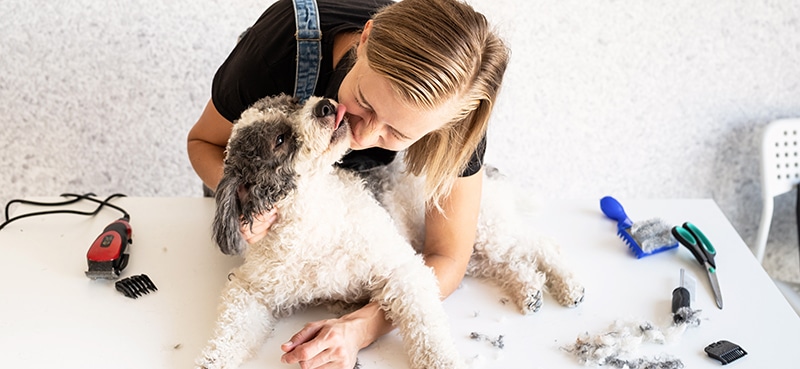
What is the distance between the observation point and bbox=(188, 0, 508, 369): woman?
1134 mm

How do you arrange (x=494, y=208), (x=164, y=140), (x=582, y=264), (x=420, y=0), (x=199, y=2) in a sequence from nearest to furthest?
(x=420, y=0), (x=582, y=264), (x=494, y=208), (x=199, y=2), (x=164, y=140)

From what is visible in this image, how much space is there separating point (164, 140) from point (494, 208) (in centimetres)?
122

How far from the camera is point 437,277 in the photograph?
1383mm

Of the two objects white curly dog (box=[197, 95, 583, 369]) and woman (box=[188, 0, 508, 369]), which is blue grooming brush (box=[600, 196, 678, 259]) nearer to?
white curly dog (box=[197, 95, 583, 369])

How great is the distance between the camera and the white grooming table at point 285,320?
48.5 inches

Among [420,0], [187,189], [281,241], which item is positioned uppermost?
[420,0]

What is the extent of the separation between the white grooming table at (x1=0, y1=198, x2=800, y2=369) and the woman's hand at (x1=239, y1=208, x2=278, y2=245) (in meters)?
0.19

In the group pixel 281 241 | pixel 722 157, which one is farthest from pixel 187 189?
pixel 722 157

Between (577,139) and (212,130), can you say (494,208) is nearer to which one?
(212,130)

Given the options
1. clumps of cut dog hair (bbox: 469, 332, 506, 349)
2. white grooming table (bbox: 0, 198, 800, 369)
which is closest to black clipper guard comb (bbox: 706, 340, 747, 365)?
white grooming table (bbox: 0, 198, 800, 369)

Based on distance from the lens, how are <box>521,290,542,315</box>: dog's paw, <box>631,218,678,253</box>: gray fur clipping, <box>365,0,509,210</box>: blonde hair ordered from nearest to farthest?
<box>365,0,509,210</box>: blonde hair → <box>521,290,542,315</box>: dog's paw → <box>631,218,678,253</box>: gray fur clipping

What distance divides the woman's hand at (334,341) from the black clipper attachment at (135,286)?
0.36 m

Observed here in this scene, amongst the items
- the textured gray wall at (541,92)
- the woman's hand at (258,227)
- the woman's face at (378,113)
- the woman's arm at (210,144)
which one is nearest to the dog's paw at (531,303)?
the woman's face at (378,113)

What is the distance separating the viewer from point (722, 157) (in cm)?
238
